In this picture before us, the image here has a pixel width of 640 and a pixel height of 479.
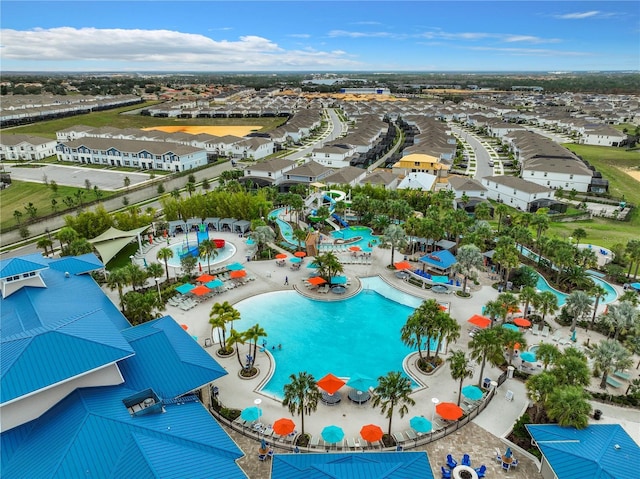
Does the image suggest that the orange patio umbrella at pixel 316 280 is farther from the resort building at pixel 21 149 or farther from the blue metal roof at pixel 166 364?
the resort building at pixel 21 149

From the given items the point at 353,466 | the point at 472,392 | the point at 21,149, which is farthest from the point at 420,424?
the point at 21,149

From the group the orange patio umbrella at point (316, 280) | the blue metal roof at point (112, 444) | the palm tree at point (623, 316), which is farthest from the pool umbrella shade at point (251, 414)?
the palm tree at point (623, 316)

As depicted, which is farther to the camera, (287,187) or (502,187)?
(287,187)

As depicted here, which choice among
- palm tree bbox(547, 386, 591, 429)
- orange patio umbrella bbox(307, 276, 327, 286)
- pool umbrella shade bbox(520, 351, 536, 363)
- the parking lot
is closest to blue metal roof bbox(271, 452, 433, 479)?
palm tree bbox(547, 386, 591, 429)

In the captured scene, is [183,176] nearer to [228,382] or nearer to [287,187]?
[287,187]

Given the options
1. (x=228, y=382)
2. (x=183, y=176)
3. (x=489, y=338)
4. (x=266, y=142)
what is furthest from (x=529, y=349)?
(x=266, y=142)

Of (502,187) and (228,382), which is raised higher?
(502,187)

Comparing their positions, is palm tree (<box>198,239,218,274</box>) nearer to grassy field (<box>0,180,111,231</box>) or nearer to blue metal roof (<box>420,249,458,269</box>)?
blue metal roof (<box>420,249,458,269</box>)

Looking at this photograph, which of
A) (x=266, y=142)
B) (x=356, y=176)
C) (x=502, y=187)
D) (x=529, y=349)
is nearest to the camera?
(x=529, y=349)
